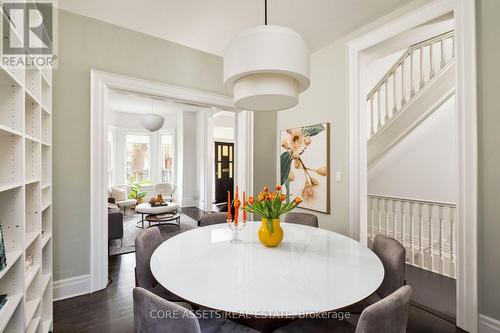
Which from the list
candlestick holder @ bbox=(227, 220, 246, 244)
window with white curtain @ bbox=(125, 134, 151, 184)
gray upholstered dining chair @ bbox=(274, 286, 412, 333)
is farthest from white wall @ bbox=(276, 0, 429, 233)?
window with white curtain @ bbox=(125, 134, 151, 184)

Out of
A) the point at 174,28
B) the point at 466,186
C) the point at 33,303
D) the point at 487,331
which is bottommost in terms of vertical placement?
the point at 487,331

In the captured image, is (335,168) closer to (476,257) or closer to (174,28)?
(476,257)

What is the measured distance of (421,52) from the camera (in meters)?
3.29

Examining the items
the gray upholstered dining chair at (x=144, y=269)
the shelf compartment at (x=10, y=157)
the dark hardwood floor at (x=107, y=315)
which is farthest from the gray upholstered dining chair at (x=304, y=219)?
the shelf compartment at (x=10, y=157)

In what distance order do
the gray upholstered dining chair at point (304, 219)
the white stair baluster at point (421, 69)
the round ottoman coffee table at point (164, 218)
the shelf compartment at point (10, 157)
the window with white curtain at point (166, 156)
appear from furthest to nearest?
the window with white curtain at point (166, 156) < the round ottoman coffee table at point (164, 218) < the white stair baluster at point (421, 69) < the gray upholstered dining chair at point (304, 219) < the shelf compartment at point (10, 157)

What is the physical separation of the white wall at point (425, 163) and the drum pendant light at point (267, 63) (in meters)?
3.12

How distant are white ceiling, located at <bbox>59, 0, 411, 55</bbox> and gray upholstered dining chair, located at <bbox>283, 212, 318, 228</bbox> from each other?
80.6 inches

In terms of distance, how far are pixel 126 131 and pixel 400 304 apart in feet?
24.9

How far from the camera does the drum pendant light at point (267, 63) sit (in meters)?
1.18

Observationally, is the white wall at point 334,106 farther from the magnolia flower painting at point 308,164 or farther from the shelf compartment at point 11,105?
the shelf compartment at point 11,105

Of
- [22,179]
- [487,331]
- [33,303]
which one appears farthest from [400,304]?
[33,303]

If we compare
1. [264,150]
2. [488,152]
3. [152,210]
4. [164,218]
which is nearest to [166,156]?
[152,210]

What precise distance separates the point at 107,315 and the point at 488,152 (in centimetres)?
328

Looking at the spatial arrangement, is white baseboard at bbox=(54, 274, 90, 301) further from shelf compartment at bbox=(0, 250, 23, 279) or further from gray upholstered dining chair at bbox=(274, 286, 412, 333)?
gray upholstered dining chair at bbox=(274, 286, 412, 333)
